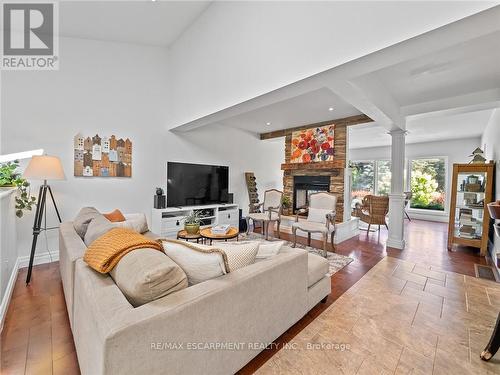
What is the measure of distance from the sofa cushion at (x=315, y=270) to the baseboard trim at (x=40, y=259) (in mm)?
3576

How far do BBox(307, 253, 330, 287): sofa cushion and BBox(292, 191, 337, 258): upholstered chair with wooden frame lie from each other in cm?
148

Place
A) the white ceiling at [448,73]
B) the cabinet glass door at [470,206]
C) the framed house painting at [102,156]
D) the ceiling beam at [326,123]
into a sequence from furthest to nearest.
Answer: the ceiling beam at [326,123] < the cabinet glass door at [470,206] < the framed house painting at [102,156] < the white ceiling at [448,73]

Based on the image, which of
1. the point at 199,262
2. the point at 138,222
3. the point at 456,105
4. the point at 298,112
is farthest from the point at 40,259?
the point at 456,105

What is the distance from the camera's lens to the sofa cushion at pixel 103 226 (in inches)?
68.1

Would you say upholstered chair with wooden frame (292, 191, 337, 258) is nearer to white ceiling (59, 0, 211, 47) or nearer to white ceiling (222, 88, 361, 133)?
white ceiling (222, 88, 361, 133)

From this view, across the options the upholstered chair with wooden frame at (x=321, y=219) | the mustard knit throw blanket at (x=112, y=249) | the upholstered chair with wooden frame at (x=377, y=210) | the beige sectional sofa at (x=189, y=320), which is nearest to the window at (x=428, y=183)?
the upholstered chair with wooden frame at (x=377, y=210)

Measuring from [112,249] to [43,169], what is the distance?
2219 millimetres

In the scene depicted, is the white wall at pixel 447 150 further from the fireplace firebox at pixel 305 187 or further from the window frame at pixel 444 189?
the fireplace firebox at pixel 305 187

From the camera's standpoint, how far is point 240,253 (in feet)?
4.82

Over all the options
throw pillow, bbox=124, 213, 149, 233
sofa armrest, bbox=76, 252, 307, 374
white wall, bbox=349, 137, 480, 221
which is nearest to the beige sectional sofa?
sofa armrest, bbox=76, 252, 307, 374

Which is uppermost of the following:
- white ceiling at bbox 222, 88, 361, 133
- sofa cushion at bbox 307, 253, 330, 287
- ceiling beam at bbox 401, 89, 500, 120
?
white ceiling at bbox 222, 88, 361, 133

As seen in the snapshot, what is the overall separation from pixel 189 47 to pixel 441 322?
15.0 feet

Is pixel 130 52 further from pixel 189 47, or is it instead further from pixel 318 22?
pixel 318 22

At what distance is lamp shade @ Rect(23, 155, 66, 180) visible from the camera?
262cm
